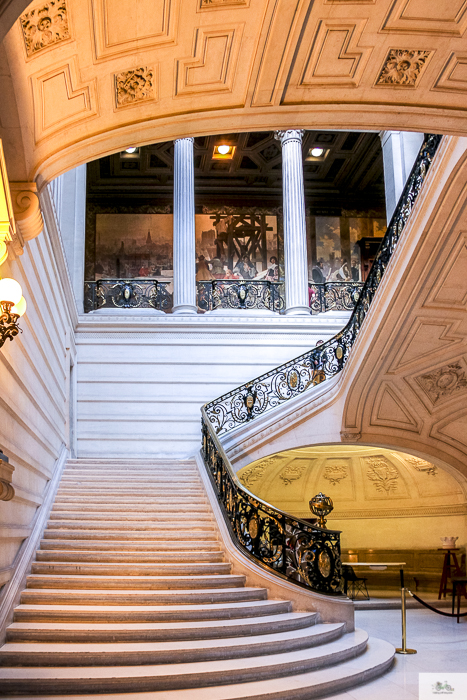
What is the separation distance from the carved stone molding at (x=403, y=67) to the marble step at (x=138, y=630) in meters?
4.56

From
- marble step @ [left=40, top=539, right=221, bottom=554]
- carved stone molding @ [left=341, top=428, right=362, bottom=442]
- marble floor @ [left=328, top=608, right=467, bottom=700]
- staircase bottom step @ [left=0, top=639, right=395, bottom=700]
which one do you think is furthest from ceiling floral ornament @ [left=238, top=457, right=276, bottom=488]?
staircase bottom step @ [left=0, top=639, right=395, bottom=700]

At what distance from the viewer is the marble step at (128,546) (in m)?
7.52

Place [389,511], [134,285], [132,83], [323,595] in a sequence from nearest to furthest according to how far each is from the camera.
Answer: [132,83], [323,595], [389,511], [134,285]

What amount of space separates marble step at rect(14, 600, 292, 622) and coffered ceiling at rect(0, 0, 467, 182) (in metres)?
3.77

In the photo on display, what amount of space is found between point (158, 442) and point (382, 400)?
4.65 meters

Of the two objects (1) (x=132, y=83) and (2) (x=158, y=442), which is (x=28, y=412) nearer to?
(1) (x=132, y=83)

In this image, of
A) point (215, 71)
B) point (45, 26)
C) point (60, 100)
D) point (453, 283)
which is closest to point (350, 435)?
point (453, 283)

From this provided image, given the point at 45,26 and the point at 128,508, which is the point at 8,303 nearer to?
the point at 45,26

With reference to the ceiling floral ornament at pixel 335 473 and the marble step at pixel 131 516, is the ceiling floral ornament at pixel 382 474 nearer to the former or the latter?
the ceiling floral ornament at pixel 335 473

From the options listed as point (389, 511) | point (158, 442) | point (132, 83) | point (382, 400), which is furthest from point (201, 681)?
point (389, 511)

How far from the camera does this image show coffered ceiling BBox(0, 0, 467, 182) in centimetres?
353

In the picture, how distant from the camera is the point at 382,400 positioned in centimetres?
1055

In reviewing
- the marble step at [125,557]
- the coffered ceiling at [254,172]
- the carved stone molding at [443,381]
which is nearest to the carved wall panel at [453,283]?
the carved stone molding at [443,381]

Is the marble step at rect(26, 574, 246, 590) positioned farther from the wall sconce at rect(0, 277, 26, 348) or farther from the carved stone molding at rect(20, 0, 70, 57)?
the carved stone molding at rect(20, 0, 70, 57)
